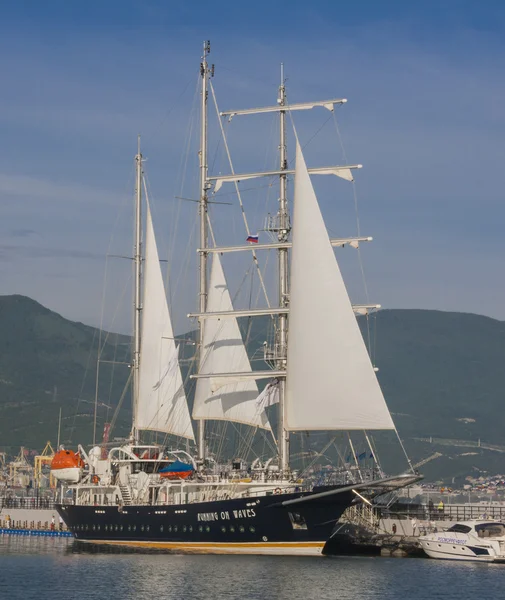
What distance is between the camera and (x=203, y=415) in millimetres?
78812

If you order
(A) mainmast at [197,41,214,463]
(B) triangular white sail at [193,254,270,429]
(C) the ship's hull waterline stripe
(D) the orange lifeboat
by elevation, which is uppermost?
(A) mainmast at [197,41,214,463]

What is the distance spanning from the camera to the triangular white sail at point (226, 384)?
78062mm

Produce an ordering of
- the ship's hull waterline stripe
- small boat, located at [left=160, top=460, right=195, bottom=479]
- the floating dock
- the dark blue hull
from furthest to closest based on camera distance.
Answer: the floating dock → small boat, located at [left=160, top=460, right=195, bottom=479] → the ship's hull waterline stripe → the dark blue hull

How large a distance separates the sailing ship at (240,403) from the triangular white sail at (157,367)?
0.23 ft

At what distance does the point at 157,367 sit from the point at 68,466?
31.0 feet

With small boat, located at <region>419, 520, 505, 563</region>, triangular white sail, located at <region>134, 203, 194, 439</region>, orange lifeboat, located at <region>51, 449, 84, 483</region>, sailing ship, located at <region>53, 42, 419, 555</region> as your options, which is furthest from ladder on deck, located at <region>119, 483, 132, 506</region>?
small boat, located at <region>419, 520, 505, 563</region>

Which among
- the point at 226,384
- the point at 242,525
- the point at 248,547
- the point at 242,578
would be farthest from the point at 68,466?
the point at 242,578

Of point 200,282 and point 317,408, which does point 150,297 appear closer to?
point 200,282

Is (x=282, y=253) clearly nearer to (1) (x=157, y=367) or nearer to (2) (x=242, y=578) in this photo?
(1) (x=157, y=367)

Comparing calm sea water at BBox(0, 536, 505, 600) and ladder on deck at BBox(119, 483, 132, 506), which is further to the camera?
ladder on deck at BBox(119, 483, 132, 506)

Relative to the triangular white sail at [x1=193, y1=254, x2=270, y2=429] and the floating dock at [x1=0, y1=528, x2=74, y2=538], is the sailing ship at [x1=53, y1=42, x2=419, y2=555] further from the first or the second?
the floating dock at [x1=0, y1=528, x2=74, y2=538]

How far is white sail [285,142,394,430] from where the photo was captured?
6556cm

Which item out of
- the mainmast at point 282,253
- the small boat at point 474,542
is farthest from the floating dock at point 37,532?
the small boat at point 474,542

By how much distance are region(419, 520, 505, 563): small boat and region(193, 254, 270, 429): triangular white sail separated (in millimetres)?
Answer: 15427
